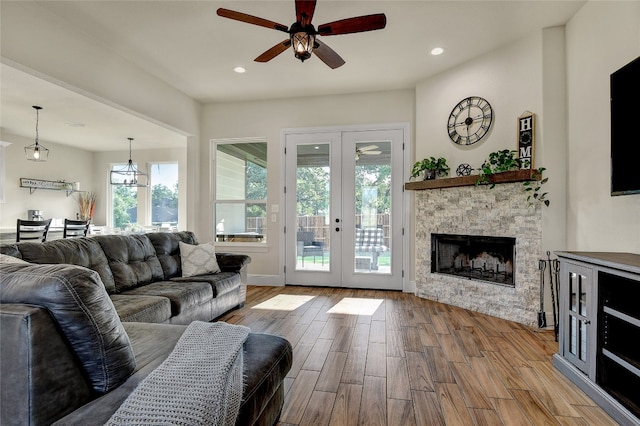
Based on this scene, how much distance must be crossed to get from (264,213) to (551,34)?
4.15 metres

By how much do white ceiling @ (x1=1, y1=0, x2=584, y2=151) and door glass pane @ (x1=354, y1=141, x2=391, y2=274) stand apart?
0.97 meters

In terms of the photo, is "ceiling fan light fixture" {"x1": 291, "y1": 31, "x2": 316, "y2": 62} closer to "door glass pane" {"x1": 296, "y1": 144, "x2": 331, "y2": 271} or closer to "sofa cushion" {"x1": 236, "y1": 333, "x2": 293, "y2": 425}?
"sofa cushion" {"x1": 236, "y1": 333, "x2": 293, "y2": 425}

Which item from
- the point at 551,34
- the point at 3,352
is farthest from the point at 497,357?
the point at 551,34

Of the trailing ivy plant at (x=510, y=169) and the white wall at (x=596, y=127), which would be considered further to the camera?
the trailing ivy plant at (x=510, y=169)

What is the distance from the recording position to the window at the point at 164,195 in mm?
7402

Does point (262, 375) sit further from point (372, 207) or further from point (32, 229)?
point (32, 229)

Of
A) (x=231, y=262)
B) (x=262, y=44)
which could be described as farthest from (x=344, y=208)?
(x=262, y=44)

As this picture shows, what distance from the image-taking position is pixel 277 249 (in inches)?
200

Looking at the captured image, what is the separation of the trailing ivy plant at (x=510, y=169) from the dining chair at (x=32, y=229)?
5616 millimetres

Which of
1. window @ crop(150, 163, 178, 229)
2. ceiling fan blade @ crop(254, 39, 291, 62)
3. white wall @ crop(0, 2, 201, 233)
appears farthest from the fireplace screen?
window @ crop(150, 163, 178, 229)

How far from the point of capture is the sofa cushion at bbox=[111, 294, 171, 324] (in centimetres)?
226

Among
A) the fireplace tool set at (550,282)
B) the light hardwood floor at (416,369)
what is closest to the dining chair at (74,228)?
the light hardwood floor at (416,369)

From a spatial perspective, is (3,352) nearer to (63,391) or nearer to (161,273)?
(63,391)

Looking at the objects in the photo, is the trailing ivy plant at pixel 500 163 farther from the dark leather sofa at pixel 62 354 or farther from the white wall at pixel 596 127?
the dark leather sofa at pixel 62 354
